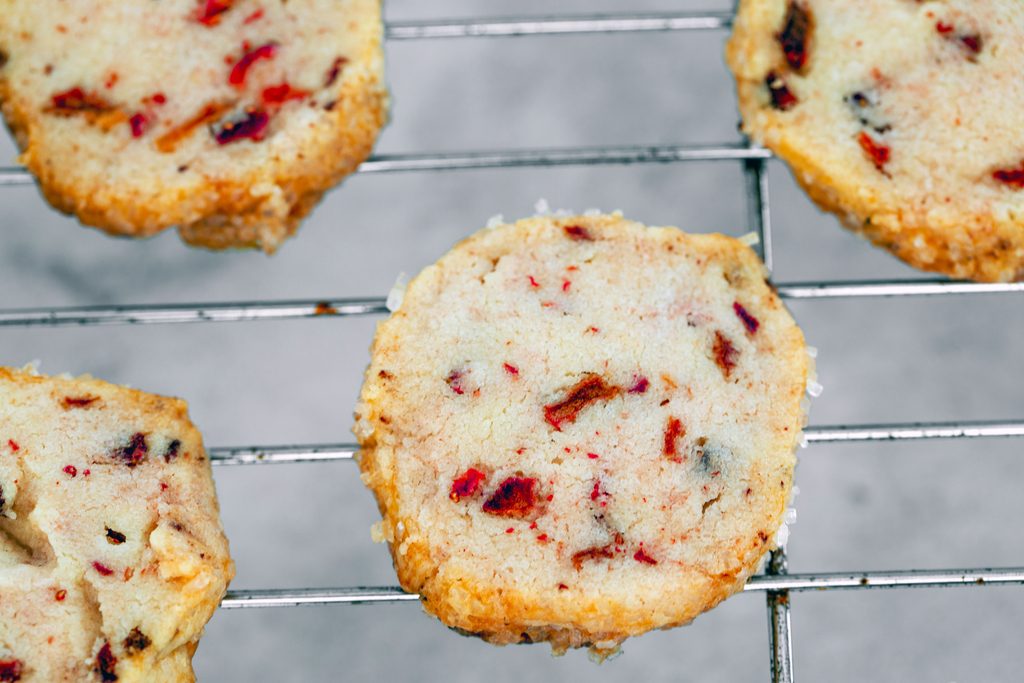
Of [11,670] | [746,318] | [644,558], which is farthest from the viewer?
[746,318]

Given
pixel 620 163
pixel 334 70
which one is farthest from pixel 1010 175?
pixel 334 70

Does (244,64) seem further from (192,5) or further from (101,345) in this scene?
(101,345)

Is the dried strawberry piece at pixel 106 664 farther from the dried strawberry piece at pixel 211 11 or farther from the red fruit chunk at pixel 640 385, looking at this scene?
the dried strawberry piece at pixel 211 11

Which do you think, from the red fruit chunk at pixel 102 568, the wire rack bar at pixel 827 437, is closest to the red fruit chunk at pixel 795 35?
the wire rack bar at pixel 827 437

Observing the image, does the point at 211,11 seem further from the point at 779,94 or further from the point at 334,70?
the point at 779,94

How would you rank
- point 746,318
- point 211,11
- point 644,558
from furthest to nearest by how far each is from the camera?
point 211,11 → point 746,318 → point 644,558

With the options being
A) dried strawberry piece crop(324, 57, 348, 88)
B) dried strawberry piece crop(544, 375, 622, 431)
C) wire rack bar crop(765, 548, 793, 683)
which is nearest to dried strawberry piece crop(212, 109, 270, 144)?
dried strawberry piece crop(324, 57, 348, 88)
